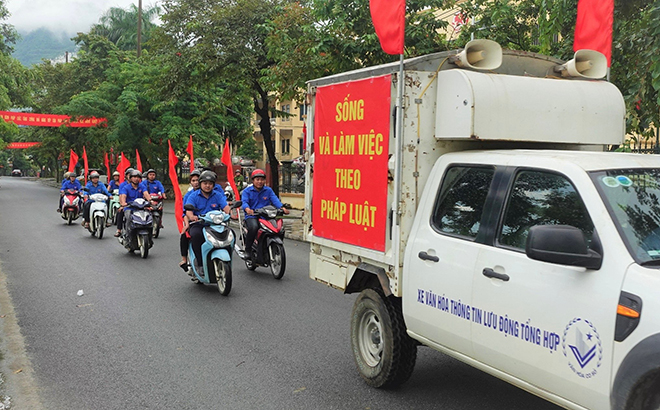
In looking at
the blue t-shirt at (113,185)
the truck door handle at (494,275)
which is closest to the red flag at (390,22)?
the truck door handle at (494,275)

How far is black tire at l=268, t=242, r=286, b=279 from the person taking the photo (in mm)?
10289

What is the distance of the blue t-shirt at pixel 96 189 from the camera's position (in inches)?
679

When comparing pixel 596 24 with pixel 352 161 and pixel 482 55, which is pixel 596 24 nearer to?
pixel 482 55

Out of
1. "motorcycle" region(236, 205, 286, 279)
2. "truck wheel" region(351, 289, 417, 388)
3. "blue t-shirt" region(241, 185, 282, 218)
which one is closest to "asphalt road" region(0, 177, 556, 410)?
"truck wheel" region(351, 289, 417, 388)

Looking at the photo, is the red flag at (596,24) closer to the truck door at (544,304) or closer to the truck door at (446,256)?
the truck door at (446,256)

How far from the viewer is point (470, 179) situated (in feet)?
14.2

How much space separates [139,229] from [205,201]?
13.0 ft

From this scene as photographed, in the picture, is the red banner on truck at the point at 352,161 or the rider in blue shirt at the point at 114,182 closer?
the red banner on truck at the point at 352,161

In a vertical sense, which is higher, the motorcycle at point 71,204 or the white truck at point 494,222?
the white truck at point 494,222

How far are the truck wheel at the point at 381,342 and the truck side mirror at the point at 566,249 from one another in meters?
1.94

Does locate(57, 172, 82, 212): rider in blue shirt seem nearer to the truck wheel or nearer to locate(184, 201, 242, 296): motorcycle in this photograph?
locate(184, 201, 242, 296): motorcycle

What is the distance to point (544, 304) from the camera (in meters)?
3.45

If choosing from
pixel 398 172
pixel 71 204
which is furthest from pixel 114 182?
pixel 398 172

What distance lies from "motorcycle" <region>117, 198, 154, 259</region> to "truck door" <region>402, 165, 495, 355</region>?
29.9 feet
